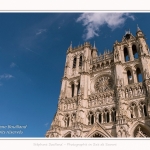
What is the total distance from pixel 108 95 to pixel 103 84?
11.4ft

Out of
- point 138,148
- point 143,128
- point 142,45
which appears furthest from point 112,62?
point 138,148

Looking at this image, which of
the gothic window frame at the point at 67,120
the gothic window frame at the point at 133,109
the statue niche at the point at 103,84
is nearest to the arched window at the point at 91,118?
the gothic window frame at the point at 67,120

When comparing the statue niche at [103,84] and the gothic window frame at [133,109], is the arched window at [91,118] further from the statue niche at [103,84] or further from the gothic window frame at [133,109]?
the gothic window frame at [133,109]

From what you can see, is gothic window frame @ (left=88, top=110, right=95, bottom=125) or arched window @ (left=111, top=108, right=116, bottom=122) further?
gothic window frame @ (left=88, top=110, right=95, bottom=125)

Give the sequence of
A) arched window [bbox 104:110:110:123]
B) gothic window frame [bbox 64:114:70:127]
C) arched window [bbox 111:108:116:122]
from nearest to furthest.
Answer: arched window [bbox 111:108:116:122] → arched window [bbox 104:110:110:123] → gothic window frame [bbox 64:114:70:127]

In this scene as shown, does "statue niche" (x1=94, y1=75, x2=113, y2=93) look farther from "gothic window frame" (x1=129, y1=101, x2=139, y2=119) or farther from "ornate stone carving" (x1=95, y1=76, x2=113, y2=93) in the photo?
"gothic window frame" (x1=129, y1=101, x2=139, y2=119)

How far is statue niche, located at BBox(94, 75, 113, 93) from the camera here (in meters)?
28.8

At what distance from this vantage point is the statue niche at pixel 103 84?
94.5ft

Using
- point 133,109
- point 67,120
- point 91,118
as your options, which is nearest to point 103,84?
point 91,118

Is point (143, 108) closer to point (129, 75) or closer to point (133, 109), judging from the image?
point (133, 109)

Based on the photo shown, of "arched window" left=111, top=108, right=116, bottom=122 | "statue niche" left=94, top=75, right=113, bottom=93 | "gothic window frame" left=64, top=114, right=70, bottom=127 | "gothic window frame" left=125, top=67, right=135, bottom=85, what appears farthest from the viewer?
"statue niche" left=94, top=75, right=113, bottom=93

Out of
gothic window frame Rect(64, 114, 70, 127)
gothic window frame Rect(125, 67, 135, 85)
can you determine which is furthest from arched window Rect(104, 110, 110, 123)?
gothic window frame Rect(125, 67, 135, 85)

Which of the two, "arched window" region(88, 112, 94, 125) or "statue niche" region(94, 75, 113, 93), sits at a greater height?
"statue niche" region(94, 75, 113, 93)

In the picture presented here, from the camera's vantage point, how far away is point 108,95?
26.3 m
